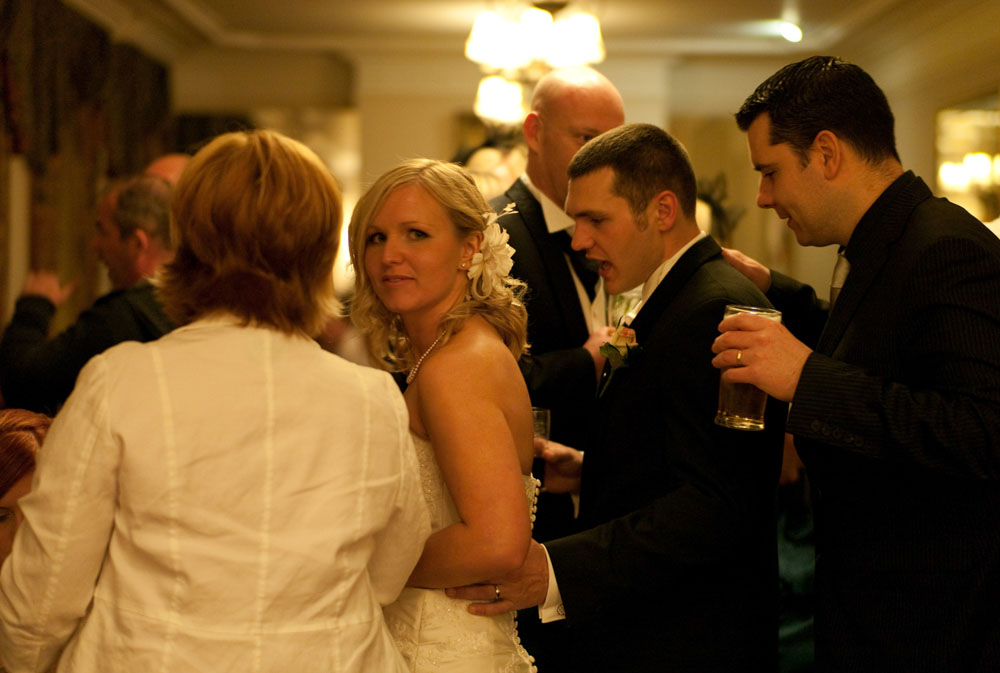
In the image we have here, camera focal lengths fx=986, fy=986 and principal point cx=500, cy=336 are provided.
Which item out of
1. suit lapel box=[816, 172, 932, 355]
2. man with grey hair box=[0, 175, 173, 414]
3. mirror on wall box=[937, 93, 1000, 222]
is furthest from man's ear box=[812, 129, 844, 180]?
mirror on wall box=[937, 93, 1000, 222]

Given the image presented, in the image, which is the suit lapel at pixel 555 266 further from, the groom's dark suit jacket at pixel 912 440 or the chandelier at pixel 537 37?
the chandelier at pixel 537 37

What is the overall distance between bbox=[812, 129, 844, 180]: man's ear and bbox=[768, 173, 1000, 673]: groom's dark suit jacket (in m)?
0.12

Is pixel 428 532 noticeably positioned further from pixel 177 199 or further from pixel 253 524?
pixel 177 199

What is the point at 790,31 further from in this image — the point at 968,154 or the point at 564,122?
the point at 564,122

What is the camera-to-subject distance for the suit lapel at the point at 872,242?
189cm

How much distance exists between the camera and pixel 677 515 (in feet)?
6.59

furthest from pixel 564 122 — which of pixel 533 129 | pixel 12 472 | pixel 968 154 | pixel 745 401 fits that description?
pixel 968 154

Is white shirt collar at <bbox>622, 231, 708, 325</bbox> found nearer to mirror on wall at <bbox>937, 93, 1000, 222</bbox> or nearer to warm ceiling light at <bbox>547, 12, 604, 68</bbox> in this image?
mirror on wall at <bbox>937, 93, 1000, 222</bbox>

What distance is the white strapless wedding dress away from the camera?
1.94 meters

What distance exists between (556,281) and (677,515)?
1119mm

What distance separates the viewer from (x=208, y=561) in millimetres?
1453

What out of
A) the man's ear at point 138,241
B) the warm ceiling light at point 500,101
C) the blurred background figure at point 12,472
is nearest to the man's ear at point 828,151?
the blurred background figure at point 12,472

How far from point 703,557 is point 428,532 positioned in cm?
63

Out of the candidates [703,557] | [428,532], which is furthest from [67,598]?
[703,557]
